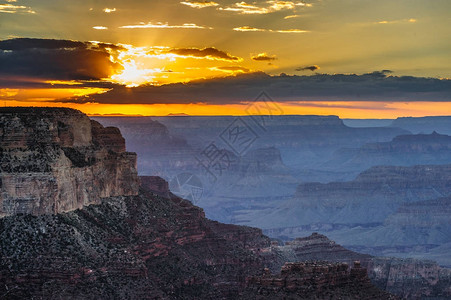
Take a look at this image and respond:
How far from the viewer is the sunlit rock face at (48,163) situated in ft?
259

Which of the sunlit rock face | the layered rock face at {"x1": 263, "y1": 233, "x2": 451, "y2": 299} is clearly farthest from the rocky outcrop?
the sunlit rock face

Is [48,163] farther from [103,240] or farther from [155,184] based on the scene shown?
[155,184]

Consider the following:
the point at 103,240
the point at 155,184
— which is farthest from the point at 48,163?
the point at 155,184

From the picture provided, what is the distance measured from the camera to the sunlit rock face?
259 feet

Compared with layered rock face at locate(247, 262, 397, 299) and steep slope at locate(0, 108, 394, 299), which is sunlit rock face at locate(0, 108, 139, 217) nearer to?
steep slope at locate(0, 108, 394, 299)

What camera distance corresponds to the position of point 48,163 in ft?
263

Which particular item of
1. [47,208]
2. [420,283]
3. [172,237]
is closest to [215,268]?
[172,237]

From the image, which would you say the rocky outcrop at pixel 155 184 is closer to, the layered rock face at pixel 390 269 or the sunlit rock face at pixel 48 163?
the layered rock face at pixel 390 269

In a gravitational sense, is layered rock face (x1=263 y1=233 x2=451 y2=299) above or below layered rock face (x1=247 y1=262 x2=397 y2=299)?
below

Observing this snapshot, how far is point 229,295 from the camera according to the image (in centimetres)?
9056

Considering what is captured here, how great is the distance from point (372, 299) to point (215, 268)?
1074 inches

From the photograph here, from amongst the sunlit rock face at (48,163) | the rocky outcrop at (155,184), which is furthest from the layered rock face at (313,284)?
the rocky outcrop at (155,184)

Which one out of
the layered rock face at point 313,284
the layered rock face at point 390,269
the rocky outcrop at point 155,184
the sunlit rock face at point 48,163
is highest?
the sunlit rock face at point 48,163

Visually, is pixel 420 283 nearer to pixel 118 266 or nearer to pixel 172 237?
pixel 172 237
